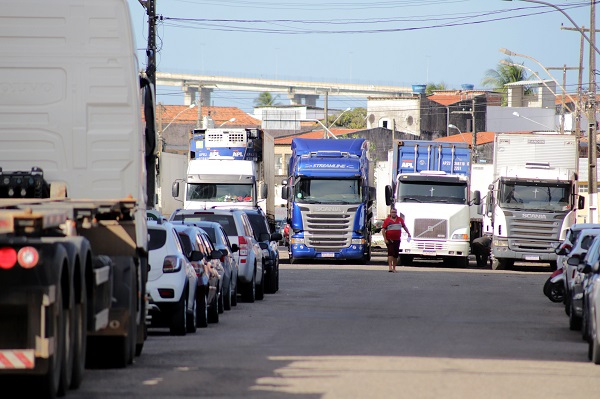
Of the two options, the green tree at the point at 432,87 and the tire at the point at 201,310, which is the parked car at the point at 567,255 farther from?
the green tree at the point at 432,87

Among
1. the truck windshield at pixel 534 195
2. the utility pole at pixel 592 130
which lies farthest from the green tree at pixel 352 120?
the truck windshield at pixel 534 195

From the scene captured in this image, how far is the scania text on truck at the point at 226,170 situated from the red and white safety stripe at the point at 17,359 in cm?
2819

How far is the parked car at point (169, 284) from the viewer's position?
16.1 metres

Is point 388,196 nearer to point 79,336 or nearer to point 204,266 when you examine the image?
point 204,266

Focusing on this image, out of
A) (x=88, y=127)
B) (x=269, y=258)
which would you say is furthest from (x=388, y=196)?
(x=88, y=127)

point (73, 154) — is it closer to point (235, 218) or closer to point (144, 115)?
point (144, 115)

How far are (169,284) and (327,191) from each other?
80.2 feet

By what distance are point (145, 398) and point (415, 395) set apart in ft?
7.51

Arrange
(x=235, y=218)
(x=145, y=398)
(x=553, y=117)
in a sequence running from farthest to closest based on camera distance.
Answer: (x=553, y=117), (x=235, y=218), (x=145, y=398)

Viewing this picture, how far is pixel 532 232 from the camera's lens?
38.5m

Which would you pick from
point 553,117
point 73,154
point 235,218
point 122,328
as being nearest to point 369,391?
point 122,328

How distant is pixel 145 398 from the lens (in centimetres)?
1040

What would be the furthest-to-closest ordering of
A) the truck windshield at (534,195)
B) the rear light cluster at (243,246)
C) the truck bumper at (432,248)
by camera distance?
the truck bumper at (432,248), the truck windshield at (534,195), the rear light cluster at (243,246)

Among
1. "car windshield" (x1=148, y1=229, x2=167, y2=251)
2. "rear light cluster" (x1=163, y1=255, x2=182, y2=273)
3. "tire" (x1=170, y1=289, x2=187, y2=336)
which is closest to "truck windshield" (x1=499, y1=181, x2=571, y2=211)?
"car windshield" (x1=148, y1=229, x2=167, y2=251)
